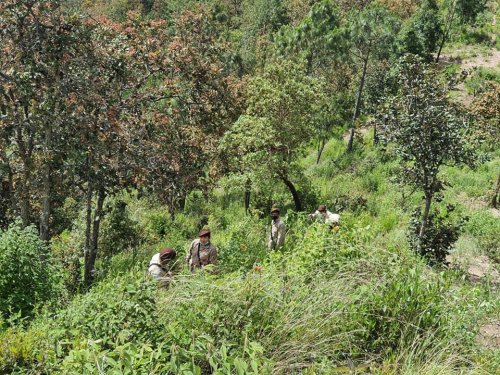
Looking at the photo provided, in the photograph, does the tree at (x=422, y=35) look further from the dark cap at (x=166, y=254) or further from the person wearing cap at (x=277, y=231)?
the dark cap at (x=166, y=254)

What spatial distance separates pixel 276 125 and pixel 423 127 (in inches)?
277

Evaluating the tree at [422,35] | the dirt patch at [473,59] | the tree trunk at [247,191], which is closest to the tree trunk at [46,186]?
the tree trunk at [247,191]

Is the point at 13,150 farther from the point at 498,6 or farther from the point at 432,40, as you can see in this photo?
the point at 498,6

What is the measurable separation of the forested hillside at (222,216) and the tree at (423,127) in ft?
0.12

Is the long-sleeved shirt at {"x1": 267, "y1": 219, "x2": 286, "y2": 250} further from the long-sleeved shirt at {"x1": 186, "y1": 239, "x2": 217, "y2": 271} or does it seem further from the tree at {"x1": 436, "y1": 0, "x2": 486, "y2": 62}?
Answer: the tree at {"x1": 436, "y1": 0, "x2": 486, "y2": 62}

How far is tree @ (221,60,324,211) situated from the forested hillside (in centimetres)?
7

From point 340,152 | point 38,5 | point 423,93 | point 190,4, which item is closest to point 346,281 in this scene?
point 423,93

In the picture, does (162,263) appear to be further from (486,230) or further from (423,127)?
(486,230)

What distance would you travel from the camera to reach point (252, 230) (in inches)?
405

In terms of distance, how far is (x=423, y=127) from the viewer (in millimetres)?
8672

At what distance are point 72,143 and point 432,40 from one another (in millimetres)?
25777

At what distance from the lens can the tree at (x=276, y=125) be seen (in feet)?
47.6

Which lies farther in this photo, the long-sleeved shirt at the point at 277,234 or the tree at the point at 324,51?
the tree at the point at 324,51

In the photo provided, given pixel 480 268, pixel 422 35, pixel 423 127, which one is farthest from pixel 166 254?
pixel 422 35
